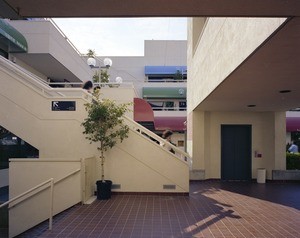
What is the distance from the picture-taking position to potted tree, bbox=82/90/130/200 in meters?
8.99

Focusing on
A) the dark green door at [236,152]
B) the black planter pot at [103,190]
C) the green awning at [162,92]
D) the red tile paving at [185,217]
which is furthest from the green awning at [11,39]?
the green awning at [162,92]

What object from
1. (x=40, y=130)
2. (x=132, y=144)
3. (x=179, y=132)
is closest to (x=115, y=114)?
(x=132, y=144)

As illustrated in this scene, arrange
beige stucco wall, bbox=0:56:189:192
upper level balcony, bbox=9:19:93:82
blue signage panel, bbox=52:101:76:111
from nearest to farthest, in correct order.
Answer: beige stucco wall, bbox=0:56:189:192
blue signage panel, bbox=52:101:76:111
upper level balcony, bbox=9:19:93:82

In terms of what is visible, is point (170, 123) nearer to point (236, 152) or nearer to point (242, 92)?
point (236, 152)

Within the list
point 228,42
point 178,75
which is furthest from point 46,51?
point 178,75

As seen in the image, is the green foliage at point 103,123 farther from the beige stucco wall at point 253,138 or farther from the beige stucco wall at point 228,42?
the beige stucco wall at point 253,138

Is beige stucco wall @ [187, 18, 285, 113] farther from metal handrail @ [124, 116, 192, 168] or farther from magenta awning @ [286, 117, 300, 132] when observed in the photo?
magenta awning @ [286, 117, 300, 132]

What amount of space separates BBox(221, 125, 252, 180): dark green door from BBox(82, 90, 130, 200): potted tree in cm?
628

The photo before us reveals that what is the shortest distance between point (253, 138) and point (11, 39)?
10822 mm

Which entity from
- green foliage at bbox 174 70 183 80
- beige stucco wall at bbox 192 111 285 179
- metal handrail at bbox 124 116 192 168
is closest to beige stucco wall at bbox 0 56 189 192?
metal handrail at bbox 124 116 192 168

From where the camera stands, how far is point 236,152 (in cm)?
1417

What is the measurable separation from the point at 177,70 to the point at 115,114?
82.7ft

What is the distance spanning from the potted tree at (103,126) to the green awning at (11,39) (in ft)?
12.6

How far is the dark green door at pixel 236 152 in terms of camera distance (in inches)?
552
